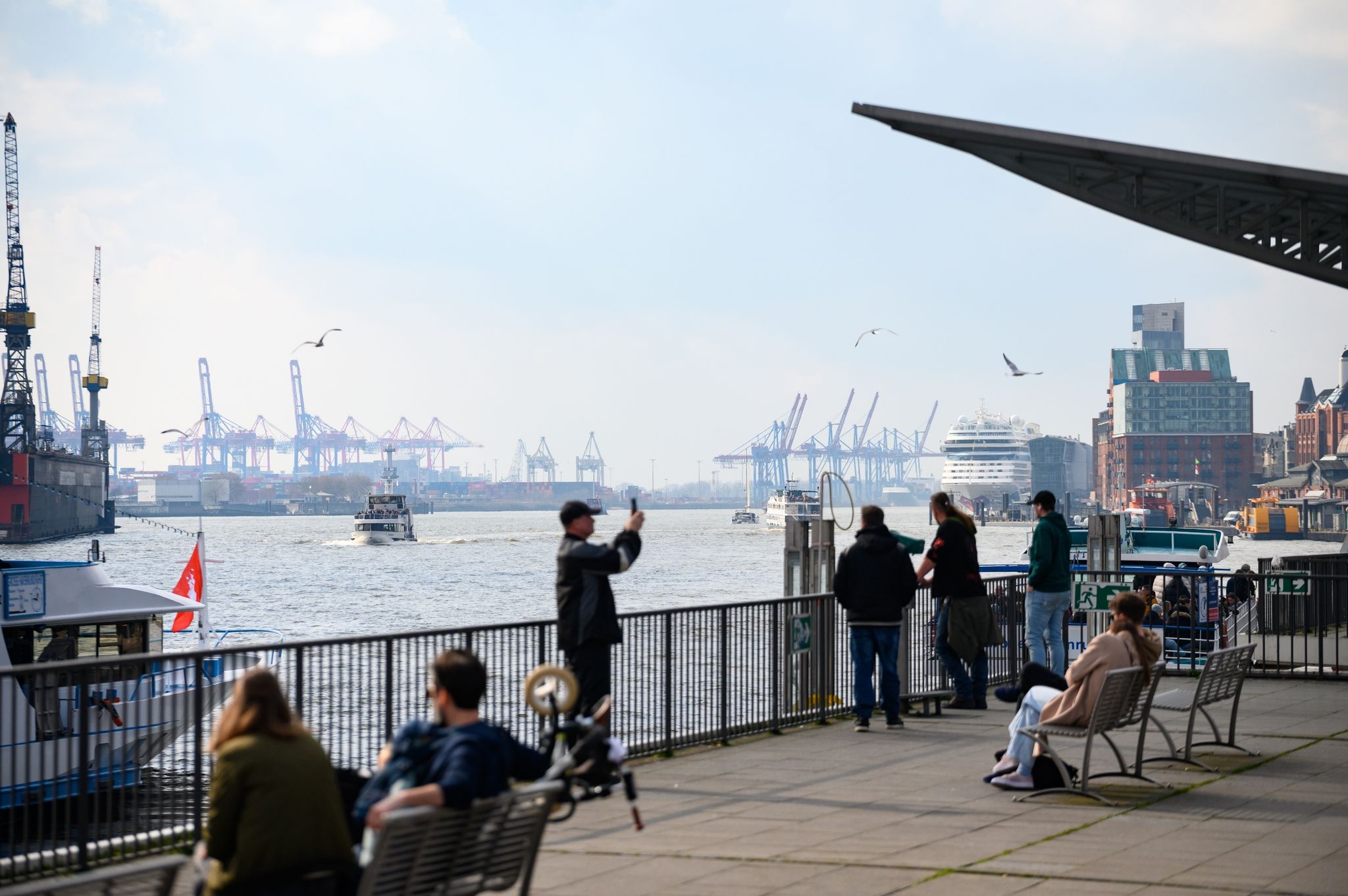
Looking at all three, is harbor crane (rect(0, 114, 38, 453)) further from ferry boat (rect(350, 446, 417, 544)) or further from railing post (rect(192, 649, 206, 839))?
railing post (rect(192, 649, 206, 839))

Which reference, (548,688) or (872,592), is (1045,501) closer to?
(872,592)

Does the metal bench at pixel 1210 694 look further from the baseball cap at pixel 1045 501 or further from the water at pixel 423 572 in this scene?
the water at pixel 423 572

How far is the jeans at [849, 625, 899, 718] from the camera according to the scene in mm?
12484

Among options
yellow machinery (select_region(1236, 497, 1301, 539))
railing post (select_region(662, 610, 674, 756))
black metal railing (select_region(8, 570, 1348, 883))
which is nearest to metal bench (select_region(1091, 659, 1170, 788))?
railing post (select_region(662, 610, 674, 756))

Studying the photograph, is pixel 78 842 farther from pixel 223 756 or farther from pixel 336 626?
pixel 336 626

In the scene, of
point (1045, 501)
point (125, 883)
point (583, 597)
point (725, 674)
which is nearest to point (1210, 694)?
point (1045, 501)

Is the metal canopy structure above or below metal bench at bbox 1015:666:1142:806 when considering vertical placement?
above

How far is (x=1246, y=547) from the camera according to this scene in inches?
5566

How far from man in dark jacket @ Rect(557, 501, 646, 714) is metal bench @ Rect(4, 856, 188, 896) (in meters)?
5.15

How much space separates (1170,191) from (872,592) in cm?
371

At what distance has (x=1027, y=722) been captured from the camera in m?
9.72

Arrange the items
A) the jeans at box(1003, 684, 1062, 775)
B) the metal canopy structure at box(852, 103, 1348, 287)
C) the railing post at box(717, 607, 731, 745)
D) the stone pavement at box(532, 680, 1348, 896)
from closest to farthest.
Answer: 1. the stone pavement at box(532, 680, 1348, 896)
2. the jeans at box(1003, 684, 1062, 775)
3. the metal canopy structure at box(852, 103, 1348, 287)
4. the railing post at box(717, 607, 731, 745)

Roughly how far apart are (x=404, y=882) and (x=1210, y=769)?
23.4 ft

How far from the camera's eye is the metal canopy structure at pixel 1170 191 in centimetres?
1062
